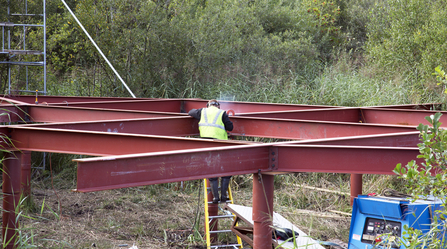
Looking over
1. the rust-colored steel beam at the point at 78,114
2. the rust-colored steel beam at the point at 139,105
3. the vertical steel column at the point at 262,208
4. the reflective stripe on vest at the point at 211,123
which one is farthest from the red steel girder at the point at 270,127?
the rust-colored steel beam at the point at 139,105

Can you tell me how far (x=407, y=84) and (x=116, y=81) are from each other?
8.58 metres

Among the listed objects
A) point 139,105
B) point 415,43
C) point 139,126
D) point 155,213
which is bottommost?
point 155,213

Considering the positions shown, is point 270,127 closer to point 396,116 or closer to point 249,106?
point 249,106

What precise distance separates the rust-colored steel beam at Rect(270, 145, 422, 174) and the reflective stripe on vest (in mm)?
1923

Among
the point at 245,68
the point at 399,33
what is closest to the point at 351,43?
the point at 399,33

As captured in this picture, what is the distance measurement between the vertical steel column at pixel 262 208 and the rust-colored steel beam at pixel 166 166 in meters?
0.13

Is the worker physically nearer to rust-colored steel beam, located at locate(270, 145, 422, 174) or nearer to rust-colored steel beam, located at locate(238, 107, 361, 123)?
rust-colored steel beam, located at locate(238, 107, 361, 123)

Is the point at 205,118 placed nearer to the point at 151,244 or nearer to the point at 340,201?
the point at 151,244

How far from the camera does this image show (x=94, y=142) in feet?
15.0

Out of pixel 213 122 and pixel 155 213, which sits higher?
pixel 213 122

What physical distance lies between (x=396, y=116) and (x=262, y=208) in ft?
13.7

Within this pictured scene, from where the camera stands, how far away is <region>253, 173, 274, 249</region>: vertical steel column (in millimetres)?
4094

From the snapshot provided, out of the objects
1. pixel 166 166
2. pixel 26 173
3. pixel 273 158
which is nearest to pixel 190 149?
pixel 166 166

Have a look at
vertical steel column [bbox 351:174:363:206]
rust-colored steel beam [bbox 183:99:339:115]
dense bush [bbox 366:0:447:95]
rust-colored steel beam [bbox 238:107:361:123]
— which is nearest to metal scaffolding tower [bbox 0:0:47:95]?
rust-colored steel beam [bbox 183:99:339:115]
